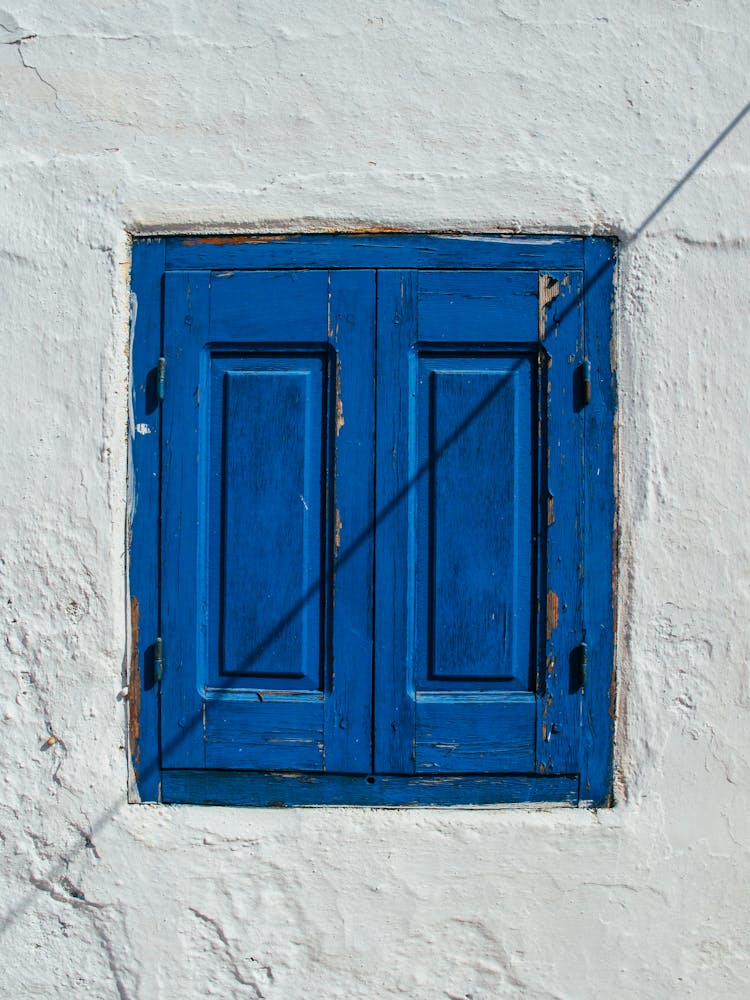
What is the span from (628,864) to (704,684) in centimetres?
51

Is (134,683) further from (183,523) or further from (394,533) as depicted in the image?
(394,533)

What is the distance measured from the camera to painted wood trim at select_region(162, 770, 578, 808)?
214cm

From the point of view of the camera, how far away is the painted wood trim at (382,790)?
214 centimetres

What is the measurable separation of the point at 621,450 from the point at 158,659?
133cm

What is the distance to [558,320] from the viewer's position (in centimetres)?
213

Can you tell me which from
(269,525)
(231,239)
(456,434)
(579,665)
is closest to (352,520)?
(269,525)

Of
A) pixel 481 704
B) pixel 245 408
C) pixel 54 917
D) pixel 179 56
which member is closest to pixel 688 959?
pixel 481 704

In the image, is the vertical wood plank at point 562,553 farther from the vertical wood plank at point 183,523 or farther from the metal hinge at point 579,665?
the vertical wood plank at point 183,523

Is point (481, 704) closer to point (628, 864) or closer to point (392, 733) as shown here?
point (392, 733)

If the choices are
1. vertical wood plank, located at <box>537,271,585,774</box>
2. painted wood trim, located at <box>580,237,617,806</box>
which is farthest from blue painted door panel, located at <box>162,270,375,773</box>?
painted wood trim, located at <box>580,237,617,806</box>

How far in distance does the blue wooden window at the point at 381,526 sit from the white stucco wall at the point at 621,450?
8 centimetres

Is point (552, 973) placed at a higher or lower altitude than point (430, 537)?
lower

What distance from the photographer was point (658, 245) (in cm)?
213

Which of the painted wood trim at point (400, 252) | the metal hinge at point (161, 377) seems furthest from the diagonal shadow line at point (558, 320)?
the metal hinge at point (161, 377)
